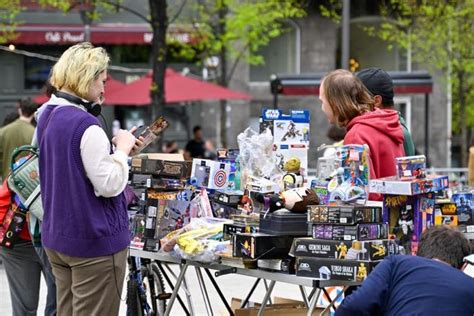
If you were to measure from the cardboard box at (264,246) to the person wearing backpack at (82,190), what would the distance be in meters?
0.64

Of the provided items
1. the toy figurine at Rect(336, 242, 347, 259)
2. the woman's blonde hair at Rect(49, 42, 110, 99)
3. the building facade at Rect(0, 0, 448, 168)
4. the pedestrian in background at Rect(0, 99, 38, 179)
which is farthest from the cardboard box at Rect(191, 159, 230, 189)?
the building facade at Rect(0, 0, 448, 168)

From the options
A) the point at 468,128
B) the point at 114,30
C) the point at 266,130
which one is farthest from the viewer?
the point at 468,128

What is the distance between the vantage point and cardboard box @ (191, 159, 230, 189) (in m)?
6.79

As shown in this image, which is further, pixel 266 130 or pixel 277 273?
pixel 266 130

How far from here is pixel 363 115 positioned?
615 centimetres

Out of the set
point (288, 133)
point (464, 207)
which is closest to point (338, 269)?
point (464, 207)

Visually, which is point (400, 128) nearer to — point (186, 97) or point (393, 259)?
point (393, 259)

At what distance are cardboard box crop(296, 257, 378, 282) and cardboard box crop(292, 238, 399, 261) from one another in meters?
0.03

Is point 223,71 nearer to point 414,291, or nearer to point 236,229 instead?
point 236,229

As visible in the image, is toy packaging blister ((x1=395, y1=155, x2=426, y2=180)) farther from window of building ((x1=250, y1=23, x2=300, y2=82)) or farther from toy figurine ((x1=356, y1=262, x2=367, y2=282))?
window of building ((x1=250, y1=23, x2=300, y2=82))

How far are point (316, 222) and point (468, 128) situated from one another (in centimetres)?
2604

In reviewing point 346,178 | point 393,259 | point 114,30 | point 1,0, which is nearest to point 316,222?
point 346,178

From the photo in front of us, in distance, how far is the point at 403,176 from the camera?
5.82 metres

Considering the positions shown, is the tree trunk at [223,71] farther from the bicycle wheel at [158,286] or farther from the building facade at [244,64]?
the bicycle wheel at [158,286]
